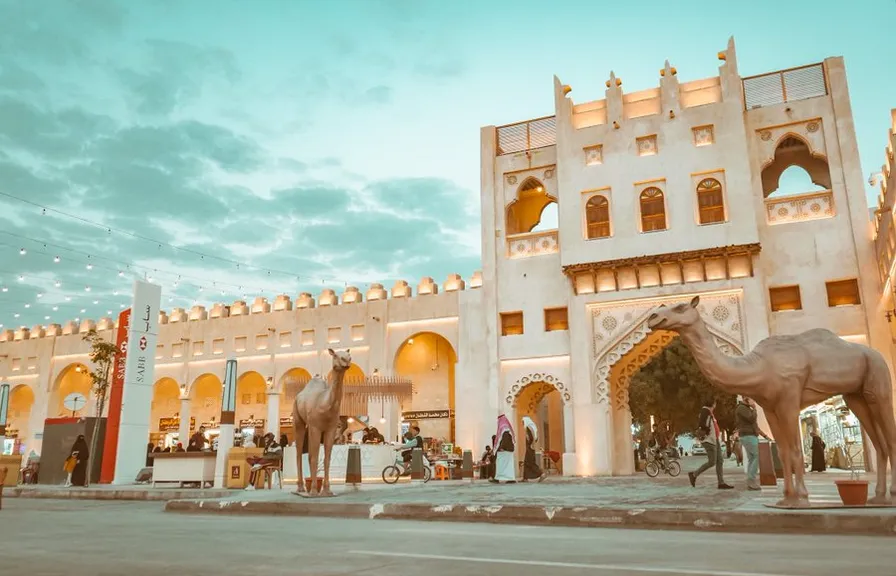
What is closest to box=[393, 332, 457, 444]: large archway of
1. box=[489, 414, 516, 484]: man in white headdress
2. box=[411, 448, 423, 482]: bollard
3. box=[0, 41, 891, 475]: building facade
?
box=[0, 41, 891, 475]: building facade

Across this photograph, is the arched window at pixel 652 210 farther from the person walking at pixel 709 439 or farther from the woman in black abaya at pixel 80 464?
the woman in black abaya at pixel 80 464

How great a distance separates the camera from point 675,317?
759cm

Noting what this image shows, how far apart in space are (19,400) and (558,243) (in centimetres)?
3623

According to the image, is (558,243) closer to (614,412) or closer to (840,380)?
(614,412)

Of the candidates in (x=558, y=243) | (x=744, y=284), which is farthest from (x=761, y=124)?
(x=558, y=243)

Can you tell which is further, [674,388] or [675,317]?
[674,388]

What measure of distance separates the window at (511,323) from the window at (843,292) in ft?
33.6

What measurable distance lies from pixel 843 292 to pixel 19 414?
45.0m

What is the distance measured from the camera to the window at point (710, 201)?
2366cm

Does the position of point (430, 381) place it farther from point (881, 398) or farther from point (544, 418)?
point (881, 398)

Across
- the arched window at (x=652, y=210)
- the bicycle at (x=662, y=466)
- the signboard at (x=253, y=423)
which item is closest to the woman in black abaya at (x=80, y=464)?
the bicycle at (x=662, y=466)

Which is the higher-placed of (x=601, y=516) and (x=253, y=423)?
(x=253, y=423)

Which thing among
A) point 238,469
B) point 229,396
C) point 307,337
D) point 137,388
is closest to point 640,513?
point 238,469

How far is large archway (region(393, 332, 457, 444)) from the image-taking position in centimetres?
3338
